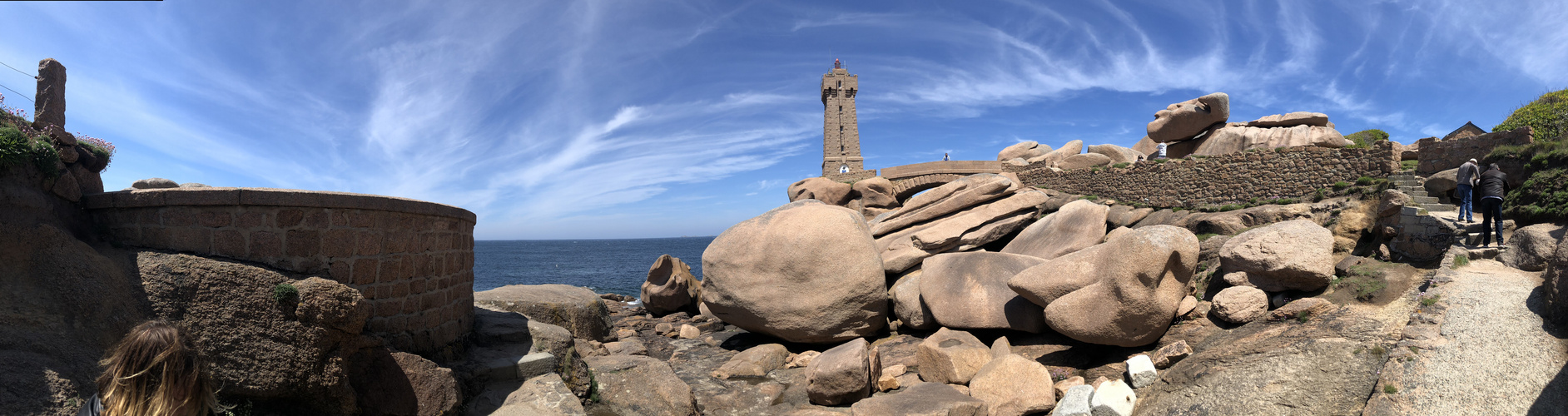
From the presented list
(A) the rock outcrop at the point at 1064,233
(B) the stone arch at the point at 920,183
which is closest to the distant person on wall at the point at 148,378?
(A) the rock outcrop at the point at 1064,233

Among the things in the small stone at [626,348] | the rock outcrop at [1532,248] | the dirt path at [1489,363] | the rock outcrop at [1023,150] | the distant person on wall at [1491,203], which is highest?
the rock outcrop at [1023,150]

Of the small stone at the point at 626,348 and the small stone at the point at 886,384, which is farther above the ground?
the small stone at the point at 626,348

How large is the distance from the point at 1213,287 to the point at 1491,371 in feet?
14.2

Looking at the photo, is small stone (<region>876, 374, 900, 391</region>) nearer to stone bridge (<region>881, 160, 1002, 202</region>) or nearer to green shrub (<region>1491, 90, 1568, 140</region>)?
green shrub (<region>1491, 90, 1568, 140</region>)

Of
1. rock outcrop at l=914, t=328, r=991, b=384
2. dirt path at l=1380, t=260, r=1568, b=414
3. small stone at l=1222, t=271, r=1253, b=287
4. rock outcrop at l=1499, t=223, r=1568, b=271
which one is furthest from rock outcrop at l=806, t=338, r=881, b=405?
rock outcrop at l=1499, t=223, r=1568, b=271

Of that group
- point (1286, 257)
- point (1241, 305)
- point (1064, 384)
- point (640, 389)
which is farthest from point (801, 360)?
point (1286, 257)

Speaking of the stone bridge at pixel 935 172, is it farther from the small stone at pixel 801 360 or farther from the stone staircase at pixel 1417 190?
the small stone at pixel 801 360

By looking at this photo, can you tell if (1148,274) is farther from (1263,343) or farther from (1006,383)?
(1006,383)

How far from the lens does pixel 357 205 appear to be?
20.4ft

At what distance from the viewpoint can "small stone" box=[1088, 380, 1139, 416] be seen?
7066 millimetres

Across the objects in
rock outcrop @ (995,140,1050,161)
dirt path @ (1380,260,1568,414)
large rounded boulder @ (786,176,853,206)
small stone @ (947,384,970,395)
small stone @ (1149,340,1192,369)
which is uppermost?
rock outcrop @ (995,140,1050,161)

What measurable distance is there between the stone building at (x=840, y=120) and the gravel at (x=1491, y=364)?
129 feet

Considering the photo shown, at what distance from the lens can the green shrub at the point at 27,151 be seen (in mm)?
4762

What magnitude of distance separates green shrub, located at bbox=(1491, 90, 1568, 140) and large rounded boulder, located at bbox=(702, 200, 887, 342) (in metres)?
16.9
